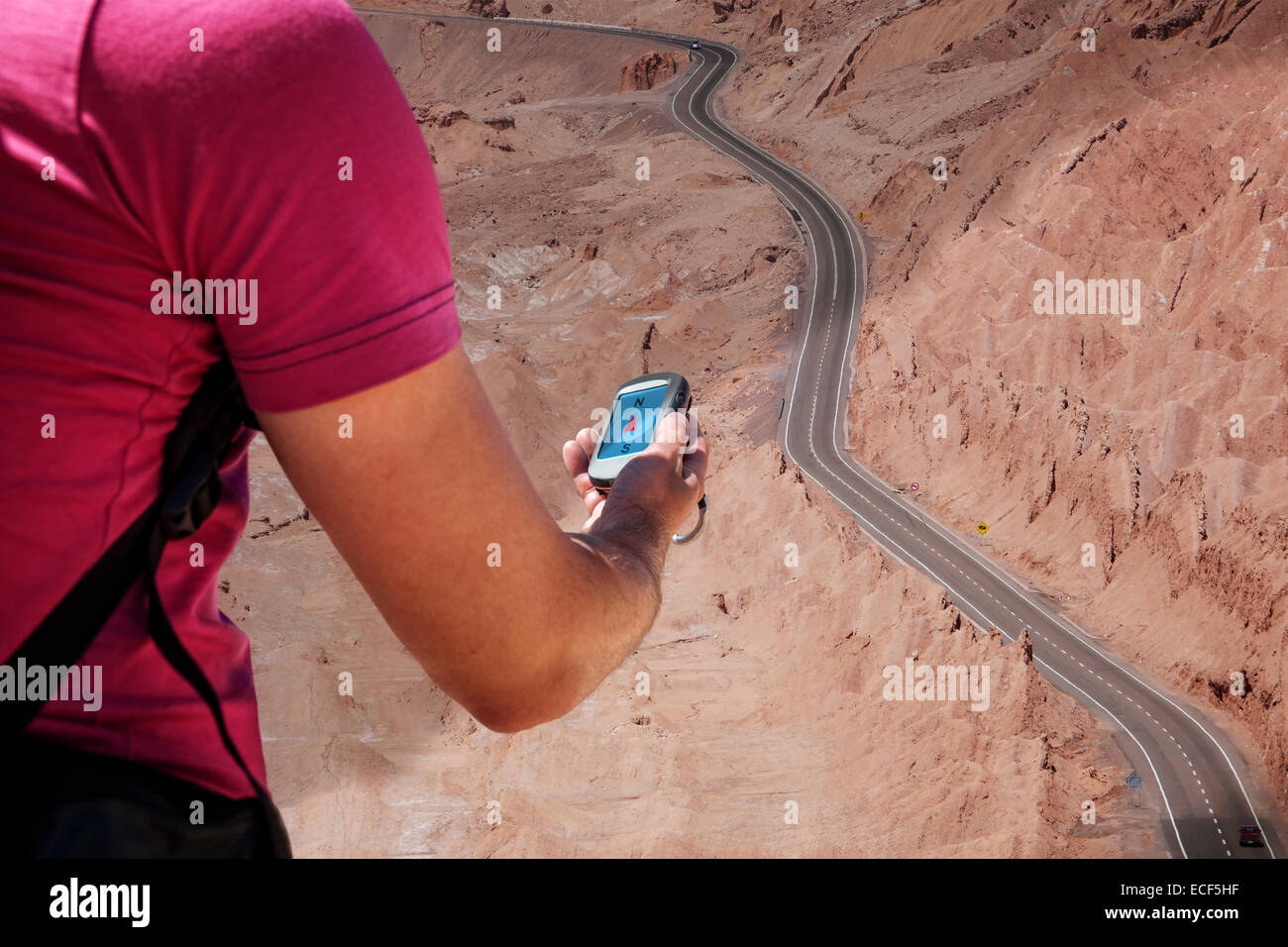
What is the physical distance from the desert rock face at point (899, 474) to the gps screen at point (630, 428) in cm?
1862

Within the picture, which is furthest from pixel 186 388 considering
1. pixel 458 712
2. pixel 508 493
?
pixel 458 712

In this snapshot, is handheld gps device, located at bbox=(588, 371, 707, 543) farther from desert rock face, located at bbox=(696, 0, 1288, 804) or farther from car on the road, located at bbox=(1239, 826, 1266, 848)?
desert rock face, located at bbox=(696, 0, 1288, 804)

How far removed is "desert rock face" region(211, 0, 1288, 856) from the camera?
937 inches

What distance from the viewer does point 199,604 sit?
5.78 ft

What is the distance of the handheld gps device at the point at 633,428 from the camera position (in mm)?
3193

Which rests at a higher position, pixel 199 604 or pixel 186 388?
pixel 186 388

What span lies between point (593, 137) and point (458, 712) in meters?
60.8

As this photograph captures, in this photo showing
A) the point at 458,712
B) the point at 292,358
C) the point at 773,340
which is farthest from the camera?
the point at 773,340

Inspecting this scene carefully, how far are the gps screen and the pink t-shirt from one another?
1542mm

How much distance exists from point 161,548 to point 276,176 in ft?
1.87

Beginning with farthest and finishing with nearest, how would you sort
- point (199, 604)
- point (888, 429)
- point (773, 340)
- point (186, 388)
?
1. point (773, 340)
2. point (888, 429)
3. point (199, 604)
4. point (186, 388)

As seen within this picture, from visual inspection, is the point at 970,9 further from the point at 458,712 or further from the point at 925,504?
the point at 458,712

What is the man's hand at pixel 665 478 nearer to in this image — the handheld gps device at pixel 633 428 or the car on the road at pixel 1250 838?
the handheld gps device at pixel 633 428

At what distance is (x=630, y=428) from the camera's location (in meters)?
3.33
